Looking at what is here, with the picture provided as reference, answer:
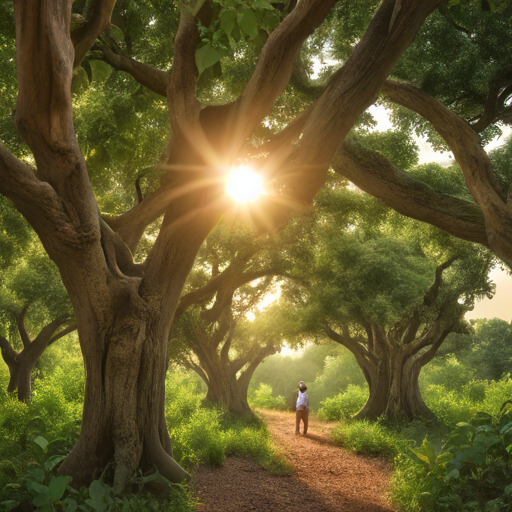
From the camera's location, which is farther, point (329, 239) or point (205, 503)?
point (329, 239)

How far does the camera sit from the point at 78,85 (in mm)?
6289

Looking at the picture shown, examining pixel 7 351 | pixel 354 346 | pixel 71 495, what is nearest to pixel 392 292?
pixel 354 346

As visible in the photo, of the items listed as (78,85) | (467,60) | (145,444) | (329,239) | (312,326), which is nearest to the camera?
(145,444)

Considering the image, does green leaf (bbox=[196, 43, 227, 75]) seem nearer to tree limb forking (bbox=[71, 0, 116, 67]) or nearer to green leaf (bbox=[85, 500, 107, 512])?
tree limb forking (bbox=[71, 0, 116, 67])

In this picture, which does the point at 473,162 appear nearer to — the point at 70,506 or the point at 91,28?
the point at 91,28

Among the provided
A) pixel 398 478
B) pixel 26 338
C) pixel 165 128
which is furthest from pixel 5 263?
pixel 398 478

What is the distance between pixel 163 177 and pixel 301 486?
5.54 m

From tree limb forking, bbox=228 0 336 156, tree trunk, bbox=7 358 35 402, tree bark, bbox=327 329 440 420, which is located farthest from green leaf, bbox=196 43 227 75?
tree trunk, bbox=7 358 35 402

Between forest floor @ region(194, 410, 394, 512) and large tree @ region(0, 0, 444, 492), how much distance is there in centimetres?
138

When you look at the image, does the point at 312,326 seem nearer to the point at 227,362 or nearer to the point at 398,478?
the point at 227,362

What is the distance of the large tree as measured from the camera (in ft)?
14.1

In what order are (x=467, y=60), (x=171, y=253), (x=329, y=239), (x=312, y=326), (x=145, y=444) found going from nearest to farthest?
(x=145, y=444)
(x=171, y=253)
(x=467, y=60)
(x=329, y=239)
(x=312, y=326)

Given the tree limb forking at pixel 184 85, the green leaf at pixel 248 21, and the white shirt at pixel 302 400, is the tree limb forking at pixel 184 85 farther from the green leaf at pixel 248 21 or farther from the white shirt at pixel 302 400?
the white shirt at pixel 302 400

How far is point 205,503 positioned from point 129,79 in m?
7.81
